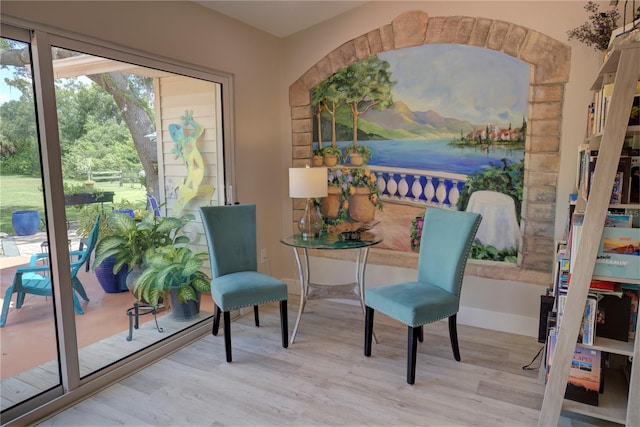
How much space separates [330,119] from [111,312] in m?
2.48

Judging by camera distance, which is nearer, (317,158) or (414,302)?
(414,302)

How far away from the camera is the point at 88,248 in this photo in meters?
2.61

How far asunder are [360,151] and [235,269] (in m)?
1.57

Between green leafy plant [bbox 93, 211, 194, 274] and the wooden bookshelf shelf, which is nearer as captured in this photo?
the wooden bookshelf shelf

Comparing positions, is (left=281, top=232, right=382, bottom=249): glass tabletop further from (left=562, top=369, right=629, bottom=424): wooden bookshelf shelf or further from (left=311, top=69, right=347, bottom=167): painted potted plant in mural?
(left=562, top=369, right=629, bottom=424): wooden bookshelf shelf

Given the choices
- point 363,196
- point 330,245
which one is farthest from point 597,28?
point 330,245

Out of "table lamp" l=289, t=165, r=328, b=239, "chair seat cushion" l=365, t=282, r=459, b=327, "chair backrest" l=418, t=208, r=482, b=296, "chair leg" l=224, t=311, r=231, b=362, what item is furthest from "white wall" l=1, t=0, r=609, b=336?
"chair leg" l=224, t=311, r=231, b=362

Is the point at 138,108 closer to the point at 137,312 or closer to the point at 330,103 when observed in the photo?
the point at 137,312

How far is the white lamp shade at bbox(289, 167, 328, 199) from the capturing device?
10.5ft

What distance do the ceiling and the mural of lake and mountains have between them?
0.52m

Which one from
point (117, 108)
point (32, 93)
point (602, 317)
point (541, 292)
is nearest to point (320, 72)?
point (117, 108)

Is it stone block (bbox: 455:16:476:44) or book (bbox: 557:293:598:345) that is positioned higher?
stone block (bbox: 455:16:476:44)

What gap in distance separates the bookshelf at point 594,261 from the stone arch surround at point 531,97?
93 centimetres

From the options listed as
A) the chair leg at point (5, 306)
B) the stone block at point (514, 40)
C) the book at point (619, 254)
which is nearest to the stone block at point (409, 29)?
the stone block at point (514, 40)
